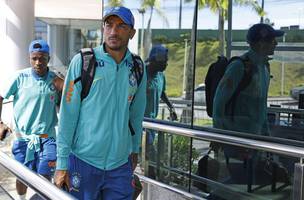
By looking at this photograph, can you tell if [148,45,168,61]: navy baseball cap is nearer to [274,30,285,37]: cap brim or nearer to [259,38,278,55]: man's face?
[259,38,278,55]: man's face

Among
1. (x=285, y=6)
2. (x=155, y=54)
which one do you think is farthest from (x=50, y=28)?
(x=285, y=6)

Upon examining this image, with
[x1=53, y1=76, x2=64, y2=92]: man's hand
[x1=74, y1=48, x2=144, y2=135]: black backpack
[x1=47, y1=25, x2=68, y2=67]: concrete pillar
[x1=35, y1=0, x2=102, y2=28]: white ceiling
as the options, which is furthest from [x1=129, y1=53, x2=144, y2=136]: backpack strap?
[x1=35, y1=0, x2=102, y2=28]: white ceiling

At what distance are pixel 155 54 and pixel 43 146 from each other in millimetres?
1438

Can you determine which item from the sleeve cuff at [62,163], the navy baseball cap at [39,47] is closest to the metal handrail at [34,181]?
the sleeve cuff at [62,163]

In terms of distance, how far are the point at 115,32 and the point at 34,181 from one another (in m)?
1.04

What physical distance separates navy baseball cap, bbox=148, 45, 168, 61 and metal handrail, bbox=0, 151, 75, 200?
7.52 ft

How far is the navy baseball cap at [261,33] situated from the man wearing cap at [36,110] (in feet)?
5.91

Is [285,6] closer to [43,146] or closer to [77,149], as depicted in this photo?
[77,149]

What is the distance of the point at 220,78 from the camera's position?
4113 millimetres

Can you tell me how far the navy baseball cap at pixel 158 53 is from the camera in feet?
15.6

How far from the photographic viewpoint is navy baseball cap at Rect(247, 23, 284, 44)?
3.62 metres

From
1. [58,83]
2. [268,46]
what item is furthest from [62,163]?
[268,46]

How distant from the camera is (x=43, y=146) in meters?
4.44

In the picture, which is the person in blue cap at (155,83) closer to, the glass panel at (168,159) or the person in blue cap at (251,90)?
the glass panel at (168,159)
